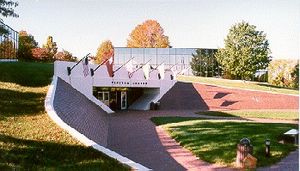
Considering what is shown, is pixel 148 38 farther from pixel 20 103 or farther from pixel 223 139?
pixel 223 139

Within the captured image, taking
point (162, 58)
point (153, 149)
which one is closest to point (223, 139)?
point (153, 149)

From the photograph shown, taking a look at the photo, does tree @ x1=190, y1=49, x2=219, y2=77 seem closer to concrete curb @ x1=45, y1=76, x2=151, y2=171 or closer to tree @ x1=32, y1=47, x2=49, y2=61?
tree @ x1=32, y1=47, x2=49, y2=61

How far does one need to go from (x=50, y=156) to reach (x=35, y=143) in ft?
4.39

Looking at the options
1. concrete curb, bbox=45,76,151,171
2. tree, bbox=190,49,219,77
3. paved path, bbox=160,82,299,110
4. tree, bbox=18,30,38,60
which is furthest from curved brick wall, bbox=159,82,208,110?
tree, bbox=18,30,38,60

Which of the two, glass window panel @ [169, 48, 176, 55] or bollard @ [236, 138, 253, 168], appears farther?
glass window panel @ [169, 48, 176, 55]

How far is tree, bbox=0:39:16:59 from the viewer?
3708cm

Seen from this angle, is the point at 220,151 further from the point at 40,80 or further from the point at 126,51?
the point at 126,51

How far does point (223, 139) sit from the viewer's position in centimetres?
1786

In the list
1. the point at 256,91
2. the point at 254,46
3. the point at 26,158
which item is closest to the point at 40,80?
the point at 26,158

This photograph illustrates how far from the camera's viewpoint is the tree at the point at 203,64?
2606 inches

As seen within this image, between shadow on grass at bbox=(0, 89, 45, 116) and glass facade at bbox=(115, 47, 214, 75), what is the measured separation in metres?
46.1

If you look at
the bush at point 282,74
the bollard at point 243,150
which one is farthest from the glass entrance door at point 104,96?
the bush at point 282,74

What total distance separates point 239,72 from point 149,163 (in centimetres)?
3533

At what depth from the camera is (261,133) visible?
19.2 metres
